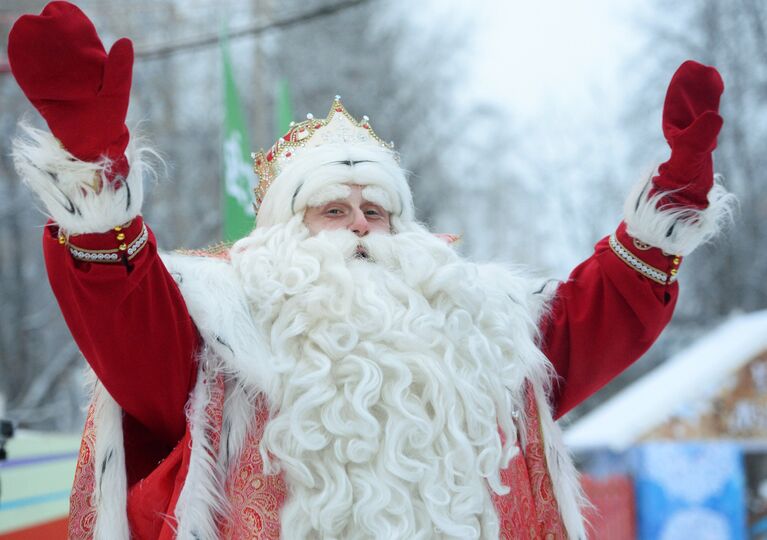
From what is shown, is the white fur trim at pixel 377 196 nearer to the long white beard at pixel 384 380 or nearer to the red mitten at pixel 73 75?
the long white beard at pixel 384 380

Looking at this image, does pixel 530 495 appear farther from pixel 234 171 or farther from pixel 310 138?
pixel 234 171

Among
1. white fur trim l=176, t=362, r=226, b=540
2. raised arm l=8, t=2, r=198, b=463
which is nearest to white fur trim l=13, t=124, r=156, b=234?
raised arm l=8, t=2, r=198, b=463

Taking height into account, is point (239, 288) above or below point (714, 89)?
below

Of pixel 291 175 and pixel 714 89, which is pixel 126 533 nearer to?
pixel 291 175

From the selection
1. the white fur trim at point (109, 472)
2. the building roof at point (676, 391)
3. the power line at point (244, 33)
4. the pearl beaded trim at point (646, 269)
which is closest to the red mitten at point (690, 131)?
the pearl beaded trim at point (646, 269)

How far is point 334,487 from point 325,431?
130 mm

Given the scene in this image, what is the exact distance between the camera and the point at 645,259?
236 centimetres

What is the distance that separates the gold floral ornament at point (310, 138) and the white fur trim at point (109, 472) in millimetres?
819

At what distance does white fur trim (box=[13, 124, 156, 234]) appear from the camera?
1764mm

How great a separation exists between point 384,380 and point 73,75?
98 cm

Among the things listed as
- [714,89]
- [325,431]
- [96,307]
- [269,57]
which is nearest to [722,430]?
[714,89]

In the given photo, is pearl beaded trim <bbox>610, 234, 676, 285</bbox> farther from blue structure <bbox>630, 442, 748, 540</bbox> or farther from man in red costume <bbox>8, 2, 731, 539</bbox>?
blue structure <bbox>630, 442, 748, 540</bbox>

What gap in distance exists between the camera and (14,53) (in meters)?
1.67

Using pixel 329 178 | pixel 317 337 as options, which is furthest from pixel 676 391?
pixel 317 337
